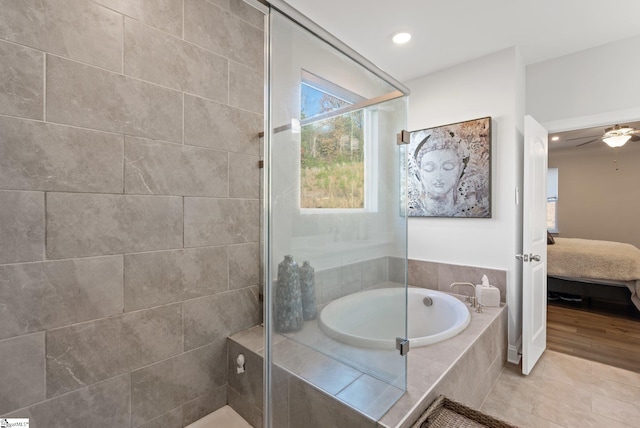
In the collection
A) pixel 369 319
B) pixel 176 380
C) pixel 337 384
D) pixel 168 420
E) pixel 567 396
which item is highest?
pixel 369 319

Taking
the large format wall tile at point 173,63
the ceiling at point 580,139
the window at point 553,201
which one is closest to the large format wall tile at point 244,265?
the large format wall tile at point 173,63

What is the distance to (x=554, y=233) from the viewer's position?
6.46 metres

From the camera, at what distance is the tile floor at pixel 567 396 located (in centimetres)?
174

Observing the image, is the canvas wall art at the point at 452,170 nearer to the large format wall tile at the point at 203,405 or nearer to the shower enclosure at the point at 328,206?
the shower enclosure at the point at 328,206

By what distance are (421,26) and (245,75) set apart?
1.37 metres

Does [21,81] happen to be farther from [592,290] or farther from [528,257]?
[592,290]

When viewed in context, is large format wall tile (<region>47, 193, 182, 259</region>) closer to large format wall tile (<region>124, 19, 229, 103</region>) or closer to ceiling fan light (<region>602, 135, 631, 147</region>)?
large format wall tile (<region>124, 19, 229, 103</region>)

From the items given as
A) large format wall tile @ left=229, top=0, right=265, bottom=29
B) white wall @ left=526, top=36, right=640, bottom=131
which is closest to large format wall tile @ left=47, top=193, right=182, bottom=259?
large format wall tile @ left=229, top=0, right=265, bottom=29

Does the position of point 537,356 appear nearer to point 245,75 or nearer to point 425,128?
point 425,128

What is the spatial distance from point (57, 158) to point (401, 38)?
2394 millimetres

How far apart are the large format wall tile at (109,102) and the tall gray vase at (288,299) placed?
106 cm

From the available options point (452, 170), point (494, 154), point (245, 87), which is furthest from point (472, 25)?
point (245, 87)

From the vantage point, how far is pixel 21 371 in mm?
1154

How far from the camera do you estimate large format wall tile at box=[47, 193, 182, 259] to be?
124 cm
